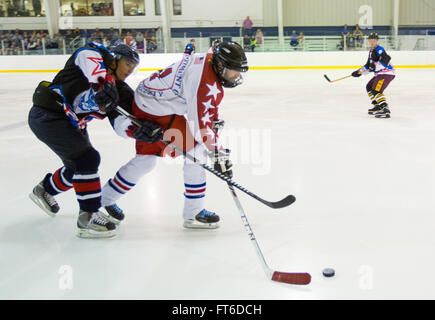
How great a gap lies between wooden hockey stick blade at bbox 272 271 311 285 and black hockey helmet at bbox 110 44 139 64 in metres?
1.16

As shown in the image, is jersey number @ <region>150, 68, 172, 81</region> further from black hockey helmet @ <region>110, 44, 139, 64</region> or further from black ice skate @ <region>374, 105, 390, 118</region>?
black ice skate @ <region>374, 105, 390, 118</region>

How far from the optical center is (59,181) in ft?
7.50

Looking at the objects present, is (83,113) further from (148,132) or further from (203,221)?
(203,221)

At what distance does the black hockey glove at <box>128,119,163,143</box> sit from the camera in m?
1.98

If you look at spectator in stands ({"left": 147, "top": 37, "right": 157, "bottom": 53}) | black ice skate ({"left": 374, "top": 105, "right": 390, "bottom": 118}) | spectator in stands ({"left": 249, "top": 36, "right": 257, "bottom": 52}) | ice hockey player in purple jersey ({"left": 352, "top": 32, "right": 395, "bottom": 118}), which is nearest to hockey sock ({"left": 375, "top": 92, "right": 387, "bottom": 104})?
ice hockey player in purple jersey ({"left": 352, "top": 32, "right": 395, "bottom": 118})

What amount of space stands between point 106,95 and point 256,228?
965mm

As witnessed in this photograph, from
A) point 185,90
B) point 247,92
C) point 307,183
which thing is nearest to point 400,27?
point 247,92

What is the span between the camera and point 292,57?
1260cm

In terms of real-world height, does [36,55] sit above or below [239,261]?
above

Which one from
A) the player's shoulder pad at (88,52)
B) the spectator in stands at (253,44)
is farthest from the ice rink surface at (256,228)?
the spectator in stands at (253,44)

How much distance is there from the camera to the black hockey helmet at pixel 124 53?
2.05 metres

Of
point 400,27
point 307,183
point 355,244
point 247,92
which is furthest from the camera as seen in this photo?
point 400,27
